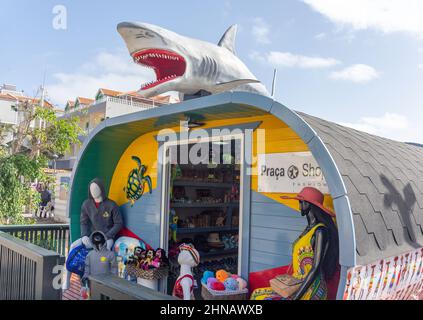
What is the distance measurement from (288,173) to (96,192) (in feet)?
9.72

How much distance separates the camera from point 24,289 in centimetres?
356

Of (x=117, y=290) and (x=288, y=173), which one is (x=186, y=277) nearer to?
(x=288, y=173)

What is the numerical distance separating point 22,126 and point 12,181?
2.19 m

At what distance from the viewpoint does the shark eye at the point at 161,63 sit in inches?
200

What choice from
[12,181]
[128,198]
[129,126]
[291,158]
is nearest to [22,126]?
[12,181]

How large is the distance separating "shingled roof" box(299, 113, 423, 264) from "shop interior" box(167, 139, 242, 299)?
183 cm

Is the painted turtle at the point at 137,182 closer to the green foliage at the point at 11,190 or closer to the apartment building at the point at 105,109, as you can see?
the green foliage at the point at 11,190

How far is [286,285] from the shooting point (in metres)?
3.30

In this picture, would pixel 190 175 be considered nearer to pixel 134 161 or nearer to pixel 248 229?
pixel 134 161

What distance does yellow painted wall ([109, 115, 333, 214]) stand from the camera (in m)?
3.77

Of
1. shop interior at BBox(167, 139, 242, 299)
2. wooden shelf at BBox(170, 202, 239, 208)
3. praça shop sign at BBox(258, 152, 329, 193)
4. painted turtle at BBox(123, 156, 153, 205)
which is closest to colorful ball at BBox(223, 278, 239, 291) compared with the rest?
praça shop sign at BBox(258, 152, 329, 193)

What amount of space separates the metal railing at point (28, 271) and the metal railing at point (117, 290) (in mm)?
643

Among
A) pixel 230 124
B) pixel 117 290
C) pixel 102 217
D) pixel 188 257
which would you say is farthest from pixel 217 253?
pixel 117 290

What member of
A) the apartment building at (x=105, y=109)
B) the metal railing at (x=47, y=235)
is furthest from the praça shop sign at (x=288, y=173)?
the apartment building at (x=105, y=109)
